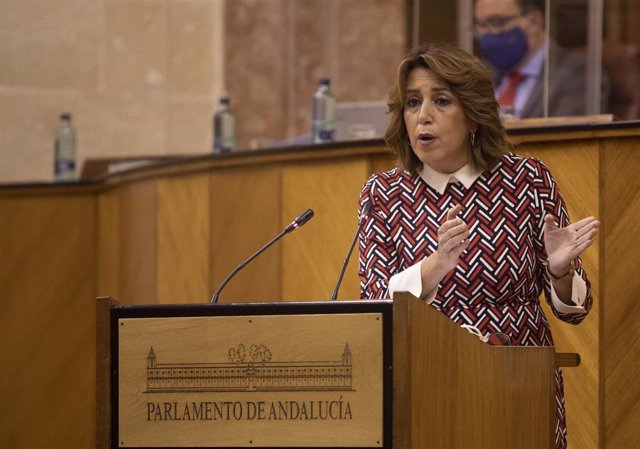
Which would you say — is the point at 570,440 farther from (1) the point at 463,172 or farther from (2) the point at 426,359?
(2) the point at 426,359

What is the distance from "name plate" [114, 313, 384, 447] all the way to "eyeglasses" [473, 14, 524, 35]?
3.71 metres

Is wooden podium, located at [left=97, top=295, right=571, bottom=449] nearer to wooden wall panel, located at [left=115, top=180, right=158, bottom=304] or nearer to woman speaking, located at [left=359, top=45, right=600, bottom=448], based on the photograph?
woman speaking, located at [left=359, top=45, right=600, bottom=448]

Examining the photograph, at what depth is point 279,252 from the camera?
4.84 meters

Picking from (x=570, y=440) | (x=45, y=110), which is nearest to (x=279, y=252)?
(x=570, y=440)

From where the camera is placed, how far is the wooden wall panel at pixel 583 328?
384 centimetres

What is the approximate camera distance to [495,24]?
620 centimetres

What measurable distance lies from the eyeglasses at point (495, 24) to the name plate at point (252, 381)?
3.71 m

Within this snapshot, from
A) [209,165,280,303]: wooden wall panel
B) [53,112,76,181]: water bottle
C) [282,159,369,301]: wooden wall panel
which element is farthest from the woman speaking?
[53,112,76,181]: water bottle

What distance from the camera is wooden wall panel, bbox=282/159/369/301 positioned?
446cm

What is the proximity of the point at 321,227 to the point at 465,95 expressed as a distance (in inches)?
54.4

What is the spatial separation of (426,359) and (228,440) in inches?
18.1

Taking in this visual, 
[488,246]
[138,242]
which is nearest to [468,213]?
[488,246]

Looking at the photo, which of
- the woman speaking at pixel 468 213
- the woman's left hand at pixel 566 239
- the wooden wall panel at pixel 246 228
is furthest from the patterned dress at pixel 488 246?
the wooden wall panel at pixel 246 228

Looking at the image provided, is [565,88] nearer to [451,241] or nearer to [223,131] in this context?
[223,131]
